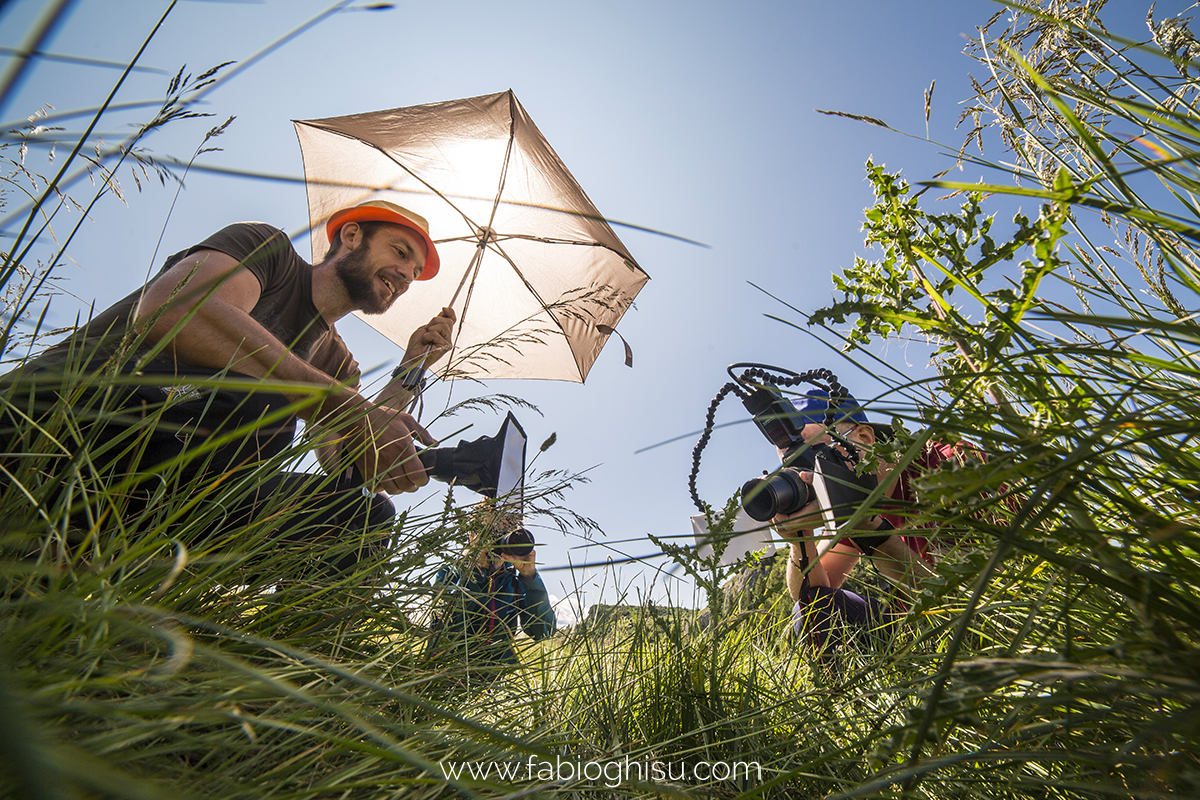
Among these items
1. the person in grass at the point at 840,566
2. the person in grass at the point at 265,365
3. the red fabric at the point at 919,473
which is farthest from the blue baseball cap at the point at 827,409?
the person in grass at the point at 265,365

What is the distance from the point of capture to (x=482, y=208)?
153 inches

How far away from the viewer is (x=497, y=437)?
193 cm

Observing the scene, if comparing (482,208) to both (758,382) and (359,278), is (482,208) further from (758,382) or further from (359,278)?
(758,382)

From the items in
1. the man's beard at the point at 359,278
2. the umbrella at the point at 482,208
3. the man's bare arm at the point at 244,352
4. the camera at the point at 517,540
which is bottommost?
the camera at the point at 517,540

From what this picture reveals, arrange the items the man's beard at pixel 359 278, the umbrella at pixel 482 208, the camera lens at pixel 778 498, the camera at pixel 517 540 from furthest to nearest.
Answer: the umbrella at pixel 482 208 < the man's beard at pixel 359 278 < the camera lens at pixel 778 498 < the camera at pixel 517 540

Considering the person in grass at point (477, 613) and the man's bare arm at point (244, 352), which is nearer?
the person in grass at point (477, 613)

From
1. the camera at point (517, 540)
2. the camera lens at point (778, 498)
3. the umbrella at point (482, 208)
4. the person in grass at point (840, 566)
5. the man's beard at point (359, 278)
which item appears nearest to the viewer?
the person in grass at point (840, 566)

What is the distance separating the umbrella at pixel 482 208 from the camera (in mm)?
3658

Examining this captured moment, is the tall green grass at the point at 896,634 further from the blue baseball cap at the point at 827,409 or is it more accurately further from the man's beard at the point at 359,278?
the man's beard at the point at 359,278

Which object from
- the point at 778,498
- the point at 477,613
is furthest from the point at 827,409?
the point at 778,498

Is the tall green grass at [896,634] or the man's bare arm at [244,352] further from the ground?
the man's bare arm at [244,352]

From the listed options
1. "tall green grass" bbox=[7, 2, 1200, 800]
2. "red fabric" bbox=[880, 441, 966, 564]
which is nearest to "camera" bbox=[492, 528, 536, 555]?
"tall green grass" bbox=[7, 2, 1200, 800]

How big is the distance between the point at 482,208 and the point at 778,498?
302 centimetres

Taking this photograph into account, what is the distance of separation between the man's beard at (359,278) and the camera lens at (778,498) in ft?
6.94
